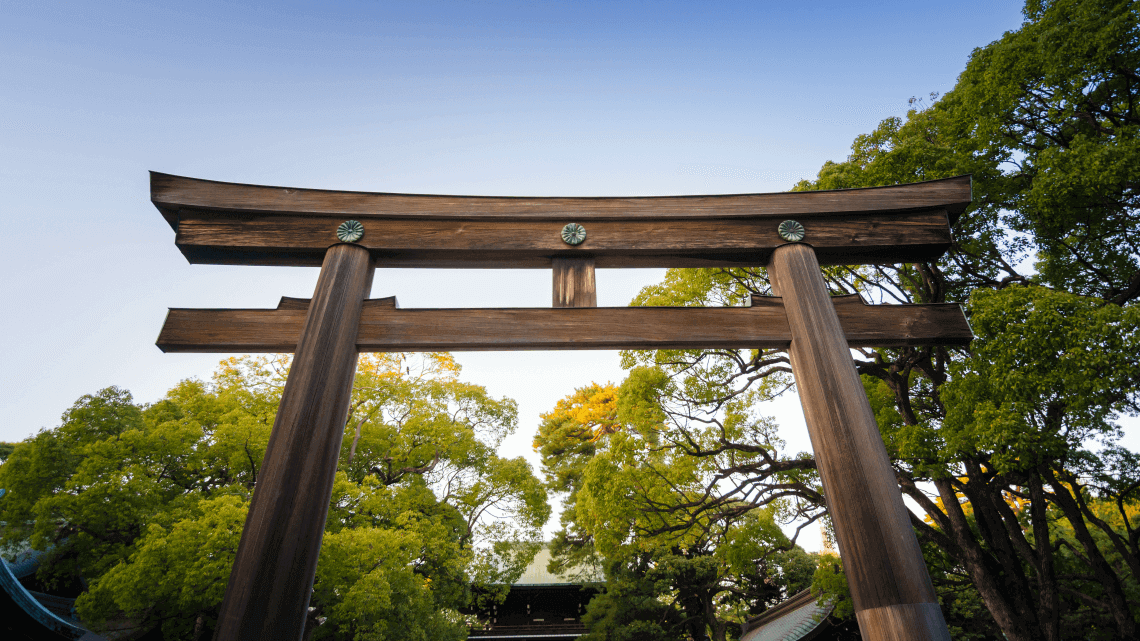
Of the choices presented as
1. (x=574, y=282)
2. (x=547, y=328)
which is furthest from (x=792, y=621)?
(x=547, y=328)

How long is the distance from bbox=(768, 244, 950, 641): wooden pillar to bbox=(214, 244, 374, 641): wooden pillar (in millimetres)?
2683

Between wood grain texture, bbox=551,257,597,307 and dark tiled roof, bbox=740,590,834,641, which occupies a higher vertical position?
wood grain texture, bbox=551,257,597,307

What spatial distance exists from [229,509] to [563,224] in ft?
26.8

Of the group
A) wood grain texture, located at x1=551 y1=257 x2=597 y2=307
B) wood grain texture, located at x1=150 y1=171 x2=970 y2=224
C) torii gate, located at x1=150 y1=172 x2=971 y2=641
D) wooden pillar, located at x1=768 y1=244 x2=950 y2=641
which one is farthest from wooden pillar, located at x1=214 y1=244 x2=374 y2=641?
wooden pillar, located at x1=768 y1=244 x2=950 y2=641

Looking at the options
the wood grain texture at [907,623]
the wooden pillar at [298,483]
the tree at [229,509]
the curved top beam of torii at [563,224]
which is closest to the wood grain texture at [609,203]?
the curved top beam of torii at [563,224]

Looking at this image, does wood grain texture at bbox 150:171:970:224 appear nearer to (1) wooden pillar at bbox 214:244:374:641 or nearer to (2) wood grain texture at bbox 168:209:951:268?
(2) wood grain texture at bbox 168:209:951:268

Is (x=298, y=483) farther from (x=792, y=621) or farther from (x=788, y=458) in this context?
(x=792, y=621)

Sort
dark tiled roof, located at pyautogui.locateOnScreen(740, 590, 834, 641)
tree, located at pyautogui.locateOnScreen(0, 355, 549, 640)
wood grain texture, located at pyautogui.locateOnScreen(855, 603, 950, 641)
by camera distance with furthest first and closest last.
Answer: dark tiled roof, located at pyautogui.locateOnScreen(740, 590, 834, 641) → tree, located at pyautogui.locateOnScreen(0, 355, 549, 640) → wood grain texture, located at pyautogui.locateOnScreen(855, 603, 950, 641)

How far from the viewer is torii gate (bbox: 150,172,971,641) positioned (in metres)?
2.57

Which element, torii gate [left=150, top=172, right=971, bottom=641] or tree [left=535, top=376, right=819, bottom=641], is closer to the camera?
torii gate [left=150, top=172, right=971, bottom=641]

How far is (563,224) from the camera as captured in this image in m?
3.75

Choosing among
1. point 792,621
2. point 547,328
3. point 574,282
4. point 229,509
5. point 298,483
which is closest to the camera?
point 298,483

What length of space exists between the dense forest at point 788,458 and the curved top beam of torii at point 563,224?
1.99 m

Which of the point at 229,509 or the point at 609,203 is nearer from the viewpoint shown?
the point at 609,203
